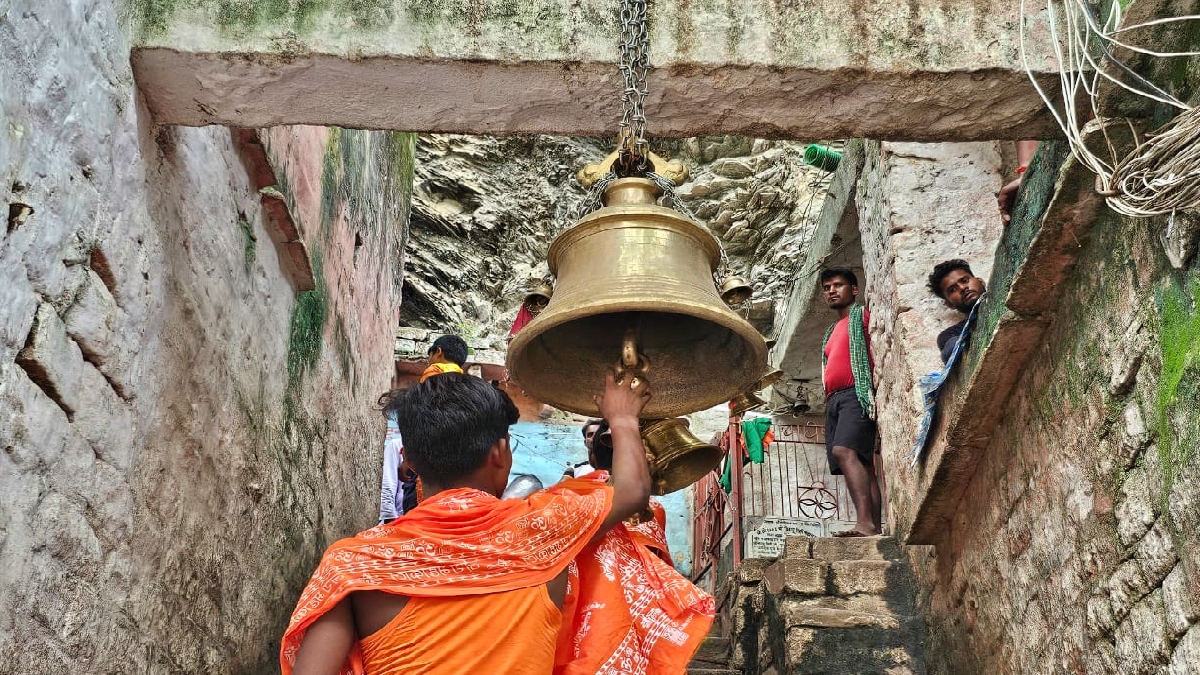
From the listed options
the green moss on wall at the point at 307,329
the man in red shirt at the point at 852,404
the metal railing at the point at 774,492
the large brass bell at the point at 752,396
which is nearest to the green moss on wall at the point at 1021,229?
the large brass bell at the point at 752,396

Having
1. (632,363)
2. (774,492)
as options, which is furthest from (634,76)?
(774,492)

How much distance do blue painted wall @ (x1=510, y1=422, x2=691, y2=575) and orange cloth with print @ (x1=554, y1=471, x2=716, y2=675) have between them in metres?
7.28

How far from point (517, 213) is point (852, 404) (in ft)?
37.5

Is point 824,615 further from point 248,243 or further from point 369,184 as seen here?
point 369,184

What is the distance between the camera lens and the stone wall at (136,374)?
194 centimetres

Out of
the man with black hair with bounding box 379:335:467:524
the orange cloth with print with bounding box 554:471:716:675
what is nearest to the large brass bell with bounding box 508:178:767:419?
the orange cloth with print with bounding box 554:471:716:675

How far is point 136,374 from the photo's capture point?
7.97ft

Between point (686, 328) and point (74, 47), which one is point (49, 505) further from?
point (686, 328)

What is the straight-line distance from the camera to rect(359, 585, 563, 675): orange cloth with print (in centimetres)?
205

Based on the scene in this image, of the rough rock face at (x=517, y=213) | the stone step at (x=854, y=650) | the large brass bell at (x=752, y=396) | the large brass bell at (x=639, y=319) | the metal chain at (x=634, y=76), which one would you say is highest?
the rough rock face at (x=517, y=213)

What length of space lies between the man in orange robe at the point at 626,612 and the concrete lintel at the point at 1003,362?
1.22 metres

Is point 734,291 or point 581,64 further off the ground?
point 581,64

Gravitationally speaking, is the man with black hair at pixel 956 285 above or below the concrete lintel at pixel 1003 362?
above

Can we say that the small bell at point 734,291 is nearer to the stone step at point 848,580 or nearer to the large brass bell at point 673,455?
the large brass bell at point 673,455
